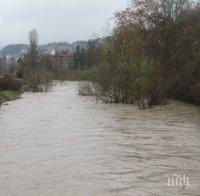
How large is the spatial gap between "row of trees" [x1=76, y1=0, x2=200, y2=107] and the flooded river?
4.45 metres

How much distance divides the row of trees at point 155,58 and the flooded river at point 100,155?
445 centimetres

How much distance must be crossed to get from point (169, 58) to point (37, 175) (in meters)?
21.4

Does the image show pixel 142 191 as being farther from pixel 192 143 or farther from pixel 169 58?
pixel 169 58

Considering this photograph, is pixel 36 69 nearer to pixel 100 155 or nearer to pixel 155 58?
pixel 155 58

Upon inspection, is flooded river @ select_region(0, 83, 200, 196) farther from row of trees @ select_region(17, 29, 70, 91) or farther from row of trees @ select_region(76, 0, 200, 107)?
row of trees @ select_region(17, 29, 70, 91)

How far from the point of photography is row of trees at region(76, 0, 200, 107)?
78.8ft

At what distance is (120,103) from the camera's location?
2545 centimetres

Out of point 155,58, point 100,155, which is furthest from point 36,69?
point 100,155

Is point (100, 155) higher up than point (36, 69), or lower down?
lower down

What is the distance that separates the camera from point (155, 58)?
29906 millimetres

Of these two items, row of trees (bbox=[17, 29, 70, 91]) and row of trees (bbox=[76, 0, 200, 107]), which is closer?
row of trees (bbox=[76, 0, 200, 107])

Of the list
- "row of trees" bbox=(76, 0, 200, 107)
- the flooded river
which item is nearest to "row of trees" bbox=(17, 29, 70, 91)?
"row of trees" bbox=(76, 0, 200, 107)

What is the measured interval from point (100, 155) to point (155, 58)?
19.5m

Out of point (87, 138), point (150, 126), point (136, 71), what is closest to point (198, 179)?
point (87, 138)
